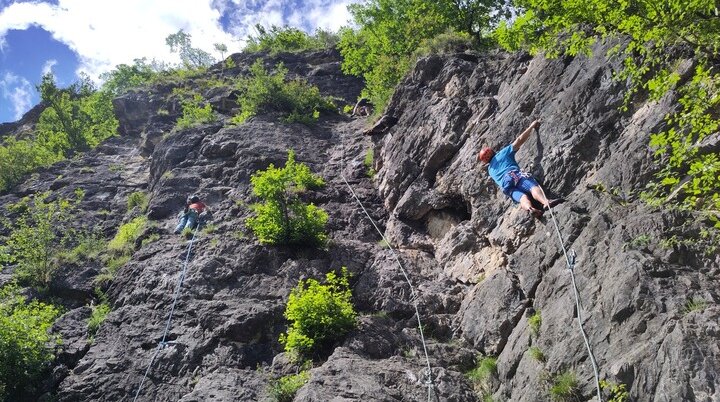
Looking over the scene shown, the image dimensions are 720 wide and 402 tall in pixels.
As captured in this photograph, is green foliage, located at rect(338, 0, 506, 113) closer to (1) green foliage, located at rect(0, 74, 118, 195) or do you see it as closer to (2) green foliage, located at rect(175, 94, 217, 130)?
(2) green foliage, located at rect(175, 94, 217, 130)

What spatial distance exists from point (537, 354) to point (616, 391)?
4.82 feet

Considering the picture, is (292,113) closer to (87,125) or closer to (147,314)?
(147,314)

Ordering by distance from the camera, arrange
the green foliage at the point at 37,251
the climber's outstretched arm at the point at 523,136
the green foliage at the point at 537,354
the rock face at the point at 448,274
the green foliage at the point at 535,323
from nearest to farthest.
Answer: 1. the rock face at the point at 448,274
2. the green foliage at the point at 537,354
3. the green foliage at the point at 535,323
4. the climber's outstretched arm at the point at 523,136
5. the green foliage at the point at 37,251

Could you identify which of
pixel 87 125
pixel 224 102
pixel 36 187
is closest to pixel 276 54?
pixel 224 102

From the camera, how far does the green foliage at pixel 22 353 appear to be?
31.8 feet

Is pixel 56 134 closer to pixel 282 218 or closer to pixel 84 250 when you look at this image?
pixel 84 250

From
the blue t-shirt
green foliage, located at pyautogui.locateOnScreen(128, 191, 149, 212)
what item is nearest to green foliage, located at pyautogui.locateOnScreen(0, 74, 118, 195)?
green foliage, located at pyautogui.locateOnScreen(128, 191, 149, 212)

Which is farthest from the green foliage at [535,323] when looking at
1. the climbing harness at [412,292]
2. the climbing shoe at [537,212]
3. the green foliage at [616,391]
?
the climbing shoe at [537,212]

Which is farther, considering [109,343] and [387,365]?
[109,343]

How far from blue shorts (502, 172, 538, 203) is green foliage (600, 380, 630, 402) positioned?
4046 mm

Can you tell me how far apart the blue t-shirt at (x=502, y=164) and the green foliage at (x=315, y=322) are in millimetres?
3802

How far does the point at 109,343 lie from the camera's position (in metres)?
10.8

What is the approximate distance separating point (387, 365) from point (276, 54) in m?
24.5

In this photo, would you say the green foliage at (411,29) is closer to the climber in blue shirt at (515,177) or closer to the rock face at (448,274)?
the rock face at (448,274)
